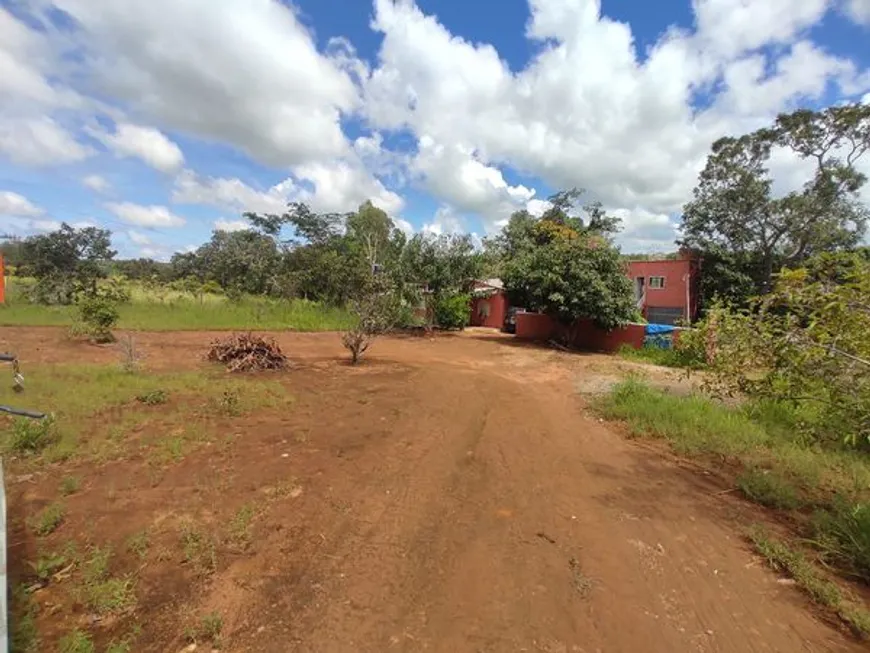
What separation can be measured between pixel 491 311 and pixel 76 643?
23.6 meters

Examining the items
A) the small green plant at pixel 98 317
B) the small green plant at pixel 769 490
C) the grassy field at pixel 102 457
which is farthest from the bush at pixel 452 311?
the small green plant at pixel 769 490

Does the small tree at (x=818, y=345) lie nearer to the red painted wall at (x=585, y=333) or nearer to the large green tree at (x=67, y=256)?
the red painted wall at (x=585, y=333)

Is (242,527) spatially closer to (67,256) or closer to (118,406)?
(118,406)

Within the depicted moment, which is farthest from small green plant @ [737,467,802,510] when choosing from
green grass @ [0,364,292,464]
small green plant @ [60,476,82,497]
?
small green plant @ [60,476,82,497]

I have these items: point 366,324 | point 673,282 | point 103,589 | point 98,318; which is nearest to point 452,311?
point 366,324

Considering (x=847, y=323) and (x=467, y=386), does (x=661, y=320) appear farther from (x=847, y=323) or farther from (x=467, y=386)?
(x=847, y=323)

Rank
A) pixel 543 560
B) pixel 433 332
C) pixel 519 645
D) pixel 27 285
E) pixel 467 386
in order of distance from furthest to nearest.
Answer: pixel 433 332, pixel 27 285, pixel 467 386, pixel 543 560, pixel 519 645

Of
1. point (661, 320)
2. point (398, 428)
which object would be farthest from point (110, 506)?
point (661, 320)

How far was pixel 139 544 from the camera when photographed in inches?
131

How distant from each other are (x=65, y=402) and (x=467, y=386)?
6602 mm

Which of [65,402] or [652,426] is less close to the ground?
[65,402]

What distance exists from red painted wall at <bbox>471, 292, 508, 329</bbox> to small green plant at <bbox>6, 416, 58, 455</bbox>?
20780mm

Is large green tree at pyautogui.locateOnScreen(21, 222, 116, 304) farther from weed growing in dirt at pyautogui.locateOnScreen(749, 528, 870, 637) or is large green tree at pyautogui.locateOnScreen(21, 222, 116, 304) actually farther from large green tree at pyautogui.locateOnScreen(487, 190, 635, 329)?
weed growing in dirt at pyautogui.locateOnScreen(749, 528, 870, 637)

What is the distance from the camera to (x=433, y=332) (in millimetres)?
20422
